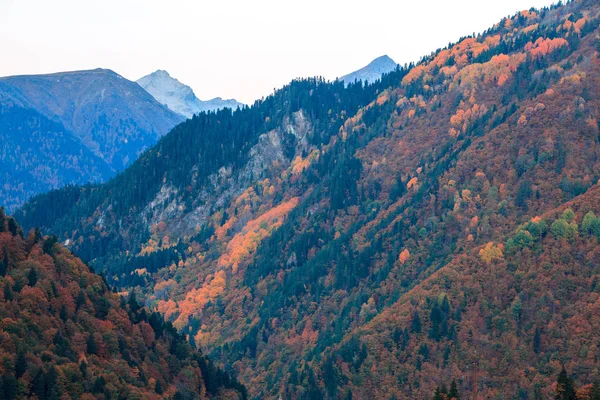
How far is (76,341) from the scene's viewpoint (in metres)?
153

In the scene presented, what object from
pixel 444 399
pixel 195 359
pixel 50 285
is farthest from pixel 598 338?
pixel 50 285

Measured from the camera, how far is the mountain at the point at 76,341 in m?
137

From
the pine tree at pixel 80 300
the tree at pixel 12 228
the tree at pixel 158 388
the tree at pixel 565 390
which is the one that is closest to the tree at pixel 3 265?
the tree at pixel 12 228

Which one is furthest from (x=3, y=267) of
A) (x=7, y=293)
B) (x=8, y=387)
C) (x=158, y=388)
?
(x=158, y=388)

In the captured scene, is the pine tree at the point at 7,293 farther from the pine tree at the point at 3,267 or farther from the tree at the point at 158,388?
the tree at the point at 158,388

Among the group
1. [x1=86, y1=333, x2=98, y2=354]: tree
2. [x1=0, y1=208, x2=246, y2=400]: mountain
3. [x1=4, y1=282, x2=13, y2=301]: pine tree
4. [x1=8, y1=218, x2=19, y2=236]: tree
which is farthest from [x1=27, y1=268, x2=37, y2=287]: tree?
[x1=8, y1=218, x2=19, y2=236]: tree

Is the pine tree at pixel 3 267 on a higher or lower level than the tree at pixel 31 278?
higher

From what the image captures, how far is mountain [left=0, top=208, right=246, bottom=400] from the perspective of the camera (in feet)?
449

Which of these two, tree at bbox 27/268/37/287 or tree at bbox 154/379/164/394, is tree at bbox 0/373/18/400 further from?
tree at bbox 154/379/164/394

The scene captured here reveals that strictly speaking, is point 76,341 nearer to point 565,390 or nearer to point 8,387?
point 8,387

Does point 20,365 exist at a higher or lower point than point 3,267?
lower

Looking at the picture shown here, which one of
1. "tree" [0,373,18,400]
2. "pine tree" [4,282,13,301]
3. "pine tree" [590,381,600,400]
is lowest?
"pine tree" [590,381,600,400]

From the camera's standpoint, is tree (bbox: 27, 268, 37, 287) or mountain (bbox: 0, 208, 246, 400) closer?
mountain (bbox: 0, 208, 246, 400)

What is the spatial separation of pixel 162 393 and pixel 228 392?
2931cm
